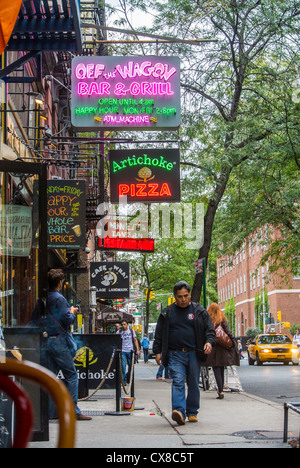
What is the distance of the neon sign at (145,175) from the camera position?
16.3 meters

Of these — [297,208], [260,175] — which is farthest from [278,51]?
[297,208]

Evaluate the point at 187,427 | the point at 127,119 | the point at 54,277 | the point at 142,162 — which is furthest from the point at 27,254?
the point at 142,162

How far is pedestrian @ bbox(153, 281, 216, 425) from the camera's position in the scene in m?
8.81

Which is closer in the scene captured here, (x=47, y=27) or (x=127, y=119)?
(x=47, y=27)

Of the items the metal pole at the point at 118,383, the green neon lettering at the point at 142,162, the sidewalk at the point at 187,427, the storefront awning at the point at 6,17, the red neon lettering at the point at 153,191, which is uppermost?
the green neon lettering at the point at 142,162

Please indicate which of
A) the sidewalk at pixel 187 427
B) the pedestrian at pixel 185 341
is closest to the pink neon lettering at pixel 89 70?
the sidewalk at pixel 187 427

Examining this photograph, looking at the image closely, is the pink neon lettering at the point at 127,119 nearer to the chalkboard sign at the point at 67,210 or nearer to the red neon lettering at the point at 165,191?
the red neon lettering at the point at 165,191

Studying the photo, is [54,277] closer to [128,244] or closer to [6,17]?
[6,17]

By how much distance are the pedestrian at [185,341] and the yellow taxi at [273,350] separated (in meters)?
24.1

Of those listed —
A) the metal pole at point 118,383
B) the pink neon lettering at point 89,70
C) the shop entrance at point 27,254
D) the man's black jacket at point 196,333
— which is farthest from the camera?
the pink neon lettering at point 89,70

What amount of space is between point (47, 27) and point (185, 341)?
13.1 ft

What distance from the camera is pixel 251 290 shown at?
78562 millimetres
